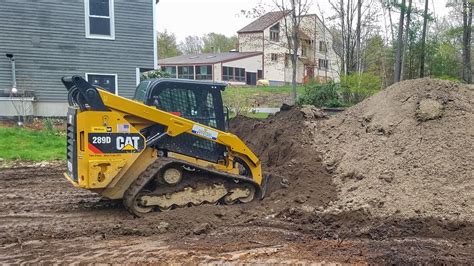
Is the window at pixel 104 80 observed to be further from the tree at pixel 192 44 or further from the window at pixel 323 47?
the tree at pixel 192 44

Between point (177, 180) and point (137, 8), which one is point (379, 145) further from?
point (137, 8)

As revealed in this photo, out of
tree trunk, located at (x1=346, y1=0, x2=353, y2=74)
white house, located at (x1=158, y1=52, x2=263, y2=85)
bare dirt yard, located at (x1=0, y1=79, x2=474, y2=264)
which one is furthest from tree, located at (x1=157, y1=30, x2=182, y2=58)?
bare dirt yard, located at (x1=0, y1=79, x2=474, y2=264)

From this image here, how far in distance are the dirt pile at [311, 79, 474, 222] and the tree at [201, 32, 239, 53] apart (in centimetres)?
6183

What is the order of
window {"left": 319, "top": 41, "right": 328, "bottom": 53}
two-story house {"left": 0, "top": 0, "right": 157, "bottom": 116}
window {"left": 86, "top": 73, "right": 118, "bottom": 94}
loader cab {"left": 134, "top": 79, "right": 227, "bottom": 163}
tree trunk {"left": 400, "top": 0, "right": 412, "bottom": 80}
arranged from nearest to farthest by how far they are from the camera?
loader cab {"left": 134, "top": 79, "right": 227, "bottom": 163} < two-story house {"left": 0, "top": 0, "right": 157, "bottom": 116} < window {"left": 86, "top": 73, "right": 118, "bottom": 94} < tree trunk {"left": 400, "top": 0, "right": 412, "bottom": 80} < window {"left": 319, "top": 41, "right": 328, "bottom": 53}

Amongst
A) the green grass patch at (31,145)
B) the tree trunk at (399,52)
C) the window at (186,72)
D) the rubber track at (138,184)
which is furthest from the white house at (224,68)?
the rubber track at (138,184)

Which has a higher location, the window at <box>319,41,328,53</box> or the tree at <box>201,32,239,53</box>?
the tree at <box>201,32,239,53</box>

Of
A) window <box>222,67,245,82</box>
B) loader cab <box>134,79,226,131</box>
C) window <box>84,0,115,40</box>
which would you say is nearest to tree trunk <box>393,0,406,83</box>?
window <box>84,0,115,40</box>

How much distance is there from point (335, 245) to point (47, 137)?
1172cm

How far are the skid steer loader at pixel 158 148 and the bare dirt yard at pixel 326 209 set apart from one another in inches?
13.9

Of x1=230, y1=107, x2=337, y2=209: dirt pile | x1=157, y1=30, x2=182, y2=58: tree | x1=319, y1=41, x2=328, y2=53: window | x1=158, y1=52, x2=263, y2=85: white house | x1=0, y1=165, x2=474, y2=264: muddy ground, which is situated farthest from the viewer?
x1=157, y1=30, x2=182, y2=58: tree

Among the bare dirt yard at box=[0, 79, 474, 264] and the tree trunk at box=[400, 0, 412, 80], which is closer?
the bare dirt yard at box=[0, 79, 474, 264]

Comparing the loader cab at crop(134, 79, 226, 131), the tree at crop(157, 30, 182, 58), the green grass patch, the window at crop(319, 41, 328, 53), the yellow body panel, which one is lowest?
the green grass patch

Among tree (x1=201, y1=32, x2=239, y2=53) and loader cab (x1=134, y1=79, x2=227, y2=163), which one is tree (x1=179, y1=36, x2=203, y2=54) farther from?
loader cab (x1=134, y1=79, x2=227, y2=163)

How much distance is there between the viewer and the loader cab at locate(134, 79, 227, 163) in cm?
746
